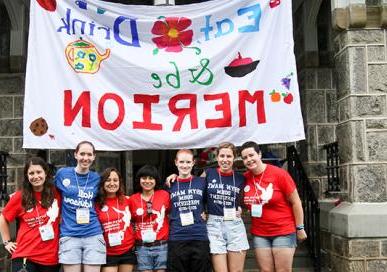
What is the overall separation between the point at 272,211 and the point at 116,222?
4.27ft

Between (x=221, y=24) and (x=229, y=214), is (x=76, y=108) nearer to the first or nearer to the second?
(x=221, y=24)

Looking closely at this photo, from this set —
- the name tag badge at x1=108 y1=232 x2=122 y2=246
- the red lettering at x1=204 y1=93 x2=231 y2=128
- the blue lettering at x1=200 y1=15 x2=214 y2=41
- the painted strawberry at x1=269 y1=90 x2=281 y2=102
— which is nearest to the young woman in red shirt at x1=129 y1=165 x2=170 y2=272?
the name tag badge at x1=108 y1=232 x2=122 y2=246

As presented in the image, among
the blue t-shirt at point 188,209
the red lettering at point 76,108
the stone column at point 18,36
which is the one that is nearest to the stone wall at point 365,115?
the blue t-shirt at point 188,209

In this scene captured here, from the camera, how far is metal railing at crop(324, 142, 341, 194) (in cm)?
685

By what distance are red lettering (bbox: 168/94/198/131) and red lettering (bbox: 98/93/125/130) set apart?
0.50m

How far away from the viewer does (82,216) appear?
4.20 meters

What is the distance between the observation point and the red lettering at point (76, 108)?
5.18 meters

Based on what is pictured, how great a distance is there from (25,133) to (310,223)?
3.69 meters

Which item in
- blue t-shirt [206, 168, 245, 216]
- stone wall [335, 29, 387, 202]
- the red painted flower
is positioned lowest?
blue t-shirt [206, 168, 245, 216]

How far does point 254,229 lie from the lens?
4.51 m

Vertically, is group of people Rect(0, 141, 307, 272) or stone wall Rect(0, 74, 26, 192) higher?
stone wall Rect(0, 74, 26, 192)

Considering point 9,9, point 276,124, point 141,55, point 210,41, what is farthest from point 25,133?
point 9,9

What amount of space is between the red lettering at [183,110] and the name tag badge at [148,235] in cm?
128

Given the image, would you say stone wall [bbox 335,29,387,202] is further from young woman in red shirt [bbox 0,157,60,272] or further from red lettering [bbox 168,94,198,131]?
young woman in red shirt [bbox 0,157,60,272]
